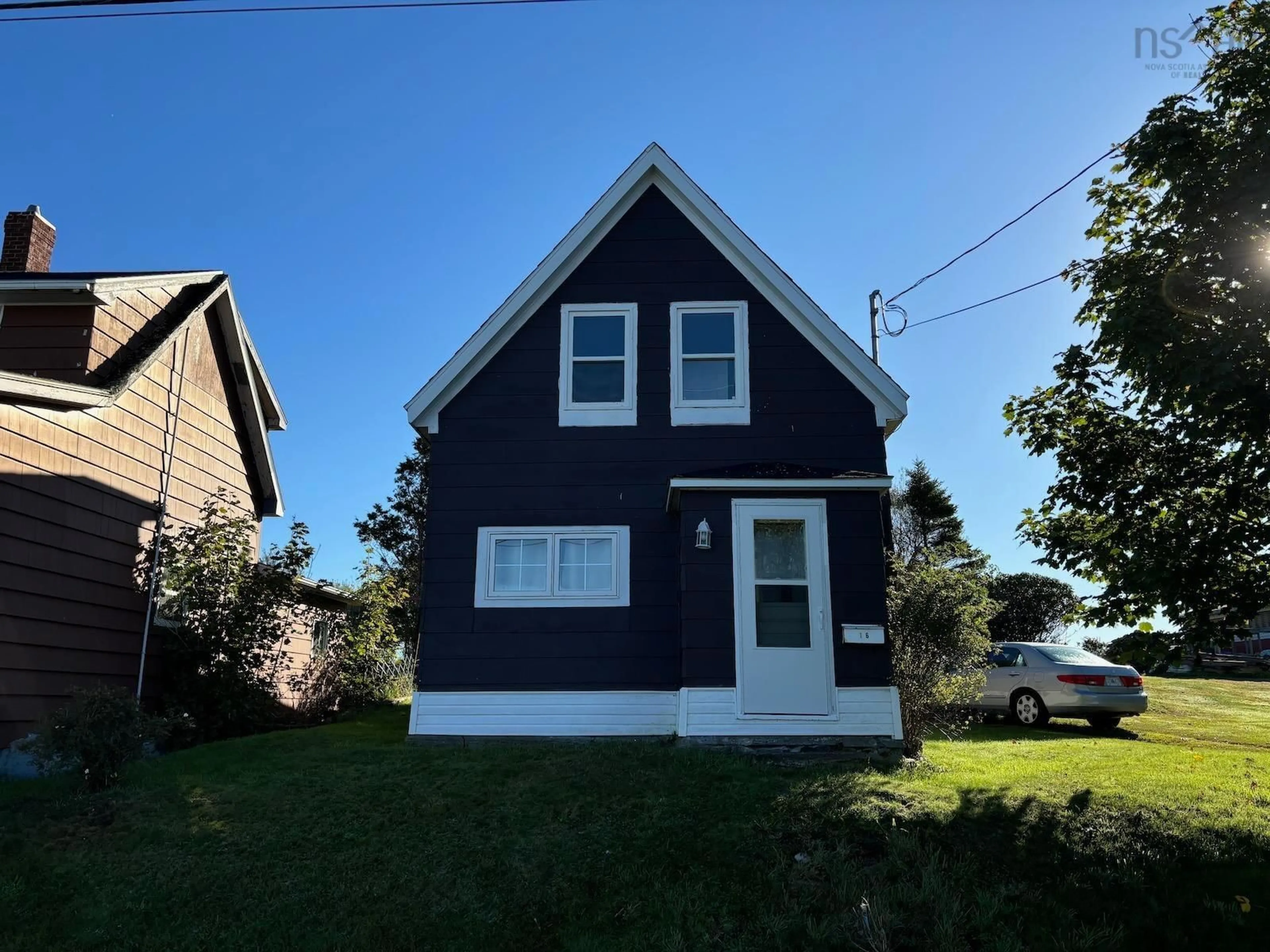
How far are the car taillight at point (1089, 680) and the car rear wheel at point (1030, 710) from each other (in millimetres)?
617

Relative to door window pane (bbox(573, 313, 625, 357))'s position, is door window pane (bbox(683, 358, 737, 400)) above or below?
below

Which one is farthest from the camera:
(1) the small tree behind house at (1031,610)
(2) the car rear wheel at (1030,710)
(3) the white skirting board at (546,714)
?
(1) the small tree behind house at (1031,610)

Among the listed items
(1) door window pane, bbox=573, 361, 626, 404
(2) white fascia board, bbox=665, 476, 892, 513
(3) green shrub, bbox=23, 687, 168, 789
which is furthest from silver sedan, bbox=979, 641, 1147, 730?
(3) green shrub, bbox=23, 687, 168, 789

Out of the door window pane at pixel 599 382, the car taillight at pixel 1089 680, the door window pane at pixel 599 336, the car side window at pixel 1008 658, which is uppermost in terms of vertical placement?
the door window pane at pixel 599 336

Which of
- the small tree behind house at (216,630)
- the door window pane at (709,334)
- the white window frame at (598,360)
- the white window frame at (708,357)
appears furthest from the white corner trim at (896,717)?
the small tree behind house at (216,630)

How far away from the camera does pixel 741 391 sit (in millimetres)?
12062

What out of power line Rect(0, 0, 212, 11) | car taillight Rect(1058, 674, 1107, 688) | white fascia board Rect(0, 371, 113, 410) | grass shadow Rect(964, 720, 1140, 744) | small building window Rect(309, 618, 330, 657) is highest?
power line Rect(0, 0, 212, 11)

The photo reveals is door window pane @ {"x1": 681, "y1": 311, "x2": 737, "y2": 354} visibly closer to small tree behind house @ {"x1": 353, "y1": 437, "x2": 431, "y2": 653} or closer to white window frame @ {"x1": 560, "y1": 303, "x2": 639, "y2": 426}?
white window frame @ {"x1": 560, "y1": 303, "x2": 639, "y2": 426}

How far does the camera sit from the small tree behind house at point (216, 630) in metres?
12.8

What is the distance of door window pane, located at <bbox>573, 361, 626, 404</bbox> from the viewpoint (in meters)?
12.1

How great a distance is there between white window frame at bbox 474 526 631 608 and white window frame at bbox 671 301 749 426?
5.39ft

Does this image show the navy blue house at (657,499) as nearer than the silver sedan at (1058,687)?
Yes

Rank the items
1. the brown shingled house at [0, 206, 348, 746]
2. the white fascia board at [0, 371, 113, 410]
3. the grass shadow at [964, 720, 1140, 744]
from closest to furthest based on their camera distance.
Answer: the white fascia board at [0, 371, 113, 410]
the brown shingled house at [0, 206, 348, 746]
the grass shadow at [964, 720, 1140, 744]

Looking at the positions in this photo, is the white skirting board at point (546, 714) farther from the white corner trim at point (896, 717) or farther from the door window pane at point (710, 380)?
the door window pane at point (710, 380)
